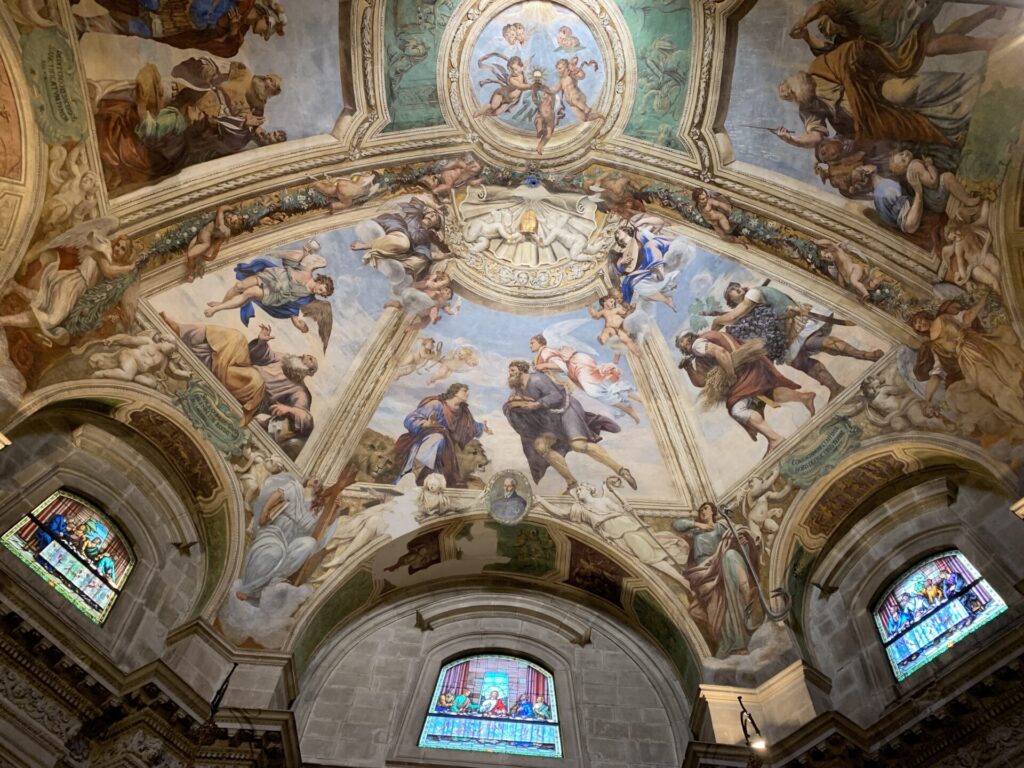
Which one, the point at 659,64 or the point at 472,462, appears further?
the point at 472,462

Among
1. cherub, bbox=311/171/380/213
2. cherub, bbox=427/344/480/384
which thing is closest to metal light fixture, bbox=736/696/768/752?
cherub, bbox=427/344/480/384

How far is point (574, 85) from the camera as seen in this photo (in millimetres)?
14422

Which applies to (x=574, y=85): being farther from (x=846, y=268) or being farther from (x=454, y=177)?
(x=846, y=268)

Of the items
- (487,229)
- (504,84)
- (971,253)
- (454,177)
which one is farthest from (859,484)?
(504,84)

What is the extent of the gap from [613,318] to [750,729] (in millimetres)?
7028

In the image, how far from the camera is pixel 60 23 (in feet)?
36.3

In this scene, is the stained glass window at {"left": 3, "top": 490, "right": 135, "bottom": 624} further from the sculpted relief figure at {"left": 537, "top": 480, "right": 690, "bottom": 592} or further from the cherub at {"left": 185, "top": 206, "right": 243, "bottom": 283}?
the sculpted relief figure at {"left": 537, "top": 480, "right": 690, "bottom": 592}

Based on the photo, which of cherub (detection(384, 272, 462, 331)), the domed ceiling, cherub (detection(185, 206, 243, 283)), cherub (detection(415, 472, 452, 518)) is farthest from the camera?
cherub (detection(384, 272, 462, 331))

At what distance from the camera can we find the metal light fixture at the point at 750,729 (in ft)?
34.9

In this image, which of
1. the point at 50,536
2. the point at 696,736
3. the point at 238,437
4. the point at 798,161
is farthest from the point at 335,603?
the point at 798,161

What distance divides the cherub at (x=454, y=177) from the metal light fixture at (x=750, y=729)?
9231 mm

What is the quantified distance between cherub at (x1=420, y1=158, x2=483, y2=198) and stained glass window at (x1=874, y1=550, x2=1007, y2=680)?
926 centimetres

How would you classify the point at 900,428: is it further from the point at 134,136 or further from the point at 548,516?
the point at 134,136

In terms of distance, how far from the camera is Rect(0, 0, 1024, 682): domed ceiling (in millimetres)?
11867
